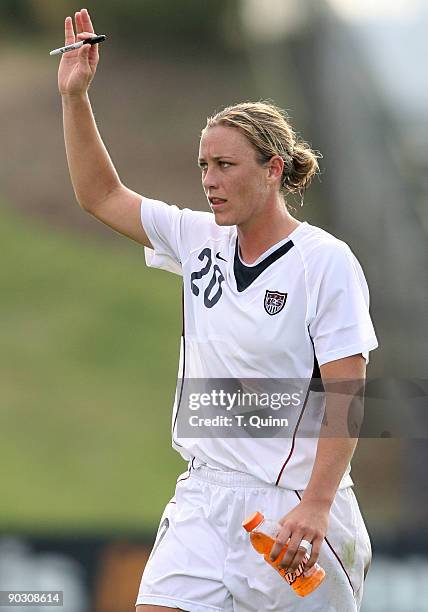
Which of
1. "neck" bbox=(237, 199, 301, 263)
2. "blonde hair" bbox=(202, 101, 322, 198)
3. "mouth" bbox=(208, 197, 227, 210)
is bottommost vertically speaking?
"neck" bbox=(237, 199, 301, 263)

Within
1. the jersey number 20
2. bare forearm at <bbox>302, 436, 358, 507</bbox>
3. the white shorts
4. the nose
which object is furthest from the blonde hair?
the white shorts

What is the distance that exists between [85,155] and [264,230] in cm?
60

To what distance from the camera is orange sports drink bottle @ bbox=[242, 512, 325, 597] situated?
2.95 m

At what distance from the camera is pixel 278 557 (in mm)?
2922

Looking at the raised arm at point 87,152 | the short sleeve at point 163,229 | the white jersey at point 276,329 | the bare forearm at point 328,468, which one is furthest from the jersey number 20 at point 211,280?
the bare forearm at point 328,468

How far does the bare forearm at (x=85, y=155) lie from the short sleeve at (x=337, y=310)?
73 cm

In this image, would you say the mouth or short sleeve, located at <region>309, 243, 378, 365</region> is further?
the mouth

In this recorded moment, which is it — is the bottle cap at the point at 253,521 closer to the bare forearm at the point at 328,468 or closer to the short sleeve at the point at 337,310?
the bare forearm at the point at 328,468

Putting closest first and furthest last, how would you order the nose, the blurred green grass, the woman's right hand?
the nose
the woman's right hand
the blurred green grass

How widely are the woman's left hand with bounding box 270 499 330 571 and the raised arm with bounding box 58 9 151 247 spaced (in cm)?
96

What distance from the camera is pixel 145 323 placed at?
59.8ft

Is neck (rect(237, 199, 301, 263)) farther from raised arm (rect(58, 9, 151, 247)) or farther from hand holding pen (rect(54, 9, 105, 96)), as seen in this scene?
hand holding pen (rect(54, 9, 105, 96))

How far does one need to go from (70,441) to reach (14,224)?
5789mm

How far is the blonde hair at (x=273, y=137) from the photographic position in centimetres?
318
